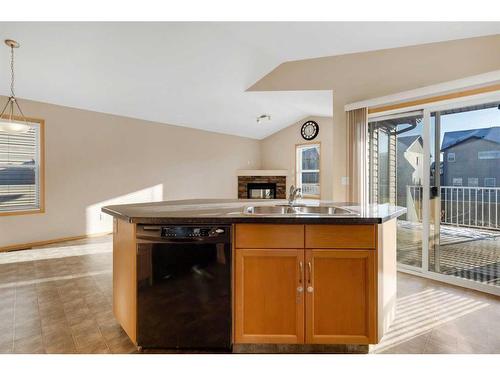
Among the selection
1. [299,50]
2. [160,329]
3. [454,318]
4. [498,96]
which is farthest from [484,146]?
[160,329]

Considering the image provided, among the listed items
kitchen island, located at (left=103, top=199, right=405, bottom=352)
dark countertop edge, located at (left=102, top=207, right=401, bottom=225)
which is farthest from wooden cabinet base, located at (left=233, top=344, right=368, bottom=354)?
dark countertop edge, located at (left=102, top=207, right=401, bottom=225)

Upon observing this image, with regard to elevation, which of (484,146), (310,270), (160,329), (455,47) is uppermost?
(455,47)

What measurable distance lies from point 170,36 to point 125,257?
2.62 m

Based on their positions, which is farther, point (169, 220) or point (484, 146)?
point (484, 146)

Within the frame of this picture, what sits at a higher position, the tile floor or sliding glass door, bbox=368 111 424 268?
sliding glass door, bbox=368 111 424 268

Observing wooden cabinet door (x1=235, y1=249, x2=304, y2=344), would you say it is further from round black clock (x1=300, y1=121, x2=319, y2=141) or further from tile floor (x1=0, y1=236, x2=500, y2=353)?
round black clock (x1=300, y1=121, x2=319, y2=141)

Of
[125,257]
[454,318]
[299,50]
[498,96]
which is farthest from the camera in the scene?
[299,50]

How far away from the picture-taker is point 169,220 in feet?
5.43

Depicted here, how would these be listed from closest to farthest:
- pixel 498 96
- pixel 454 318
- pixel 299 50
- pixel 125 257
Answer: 1. pixel 125 257
2. pixel 454 318
3. pixel 498 96
4. pixel 299 50

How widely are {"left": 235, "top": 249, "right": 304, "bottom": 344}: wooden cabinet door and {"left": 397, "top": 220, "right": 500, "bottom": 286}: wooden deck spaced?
2.38m

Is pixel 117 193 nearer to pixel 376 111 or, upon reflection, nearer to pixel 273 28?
pixel 273 28

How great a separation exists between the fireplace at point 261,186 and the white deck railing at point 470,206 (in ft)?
14.4

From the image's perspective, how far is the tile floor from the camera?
6.31ft

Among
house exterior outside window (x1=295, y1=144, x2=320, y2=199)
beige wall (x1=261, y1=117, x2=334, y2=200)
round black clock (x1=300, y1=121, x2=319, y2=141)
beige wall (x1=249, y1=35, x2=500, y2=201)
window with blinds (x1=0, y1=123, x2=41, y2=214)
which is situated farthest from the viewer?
house exterior outside window (x1=295, y1=144, x2=320, y2=199)
